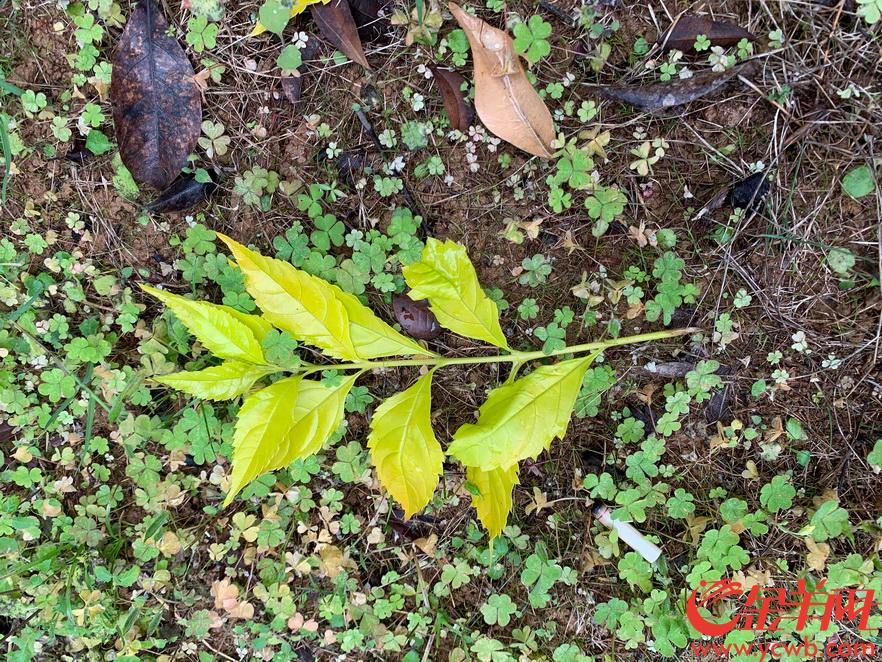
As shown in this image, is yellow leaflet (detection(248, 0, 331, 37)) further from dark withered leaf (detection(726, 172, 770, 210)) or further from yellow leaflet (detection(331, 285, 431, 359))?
dark withered leaf (detection(726, 172, 770, 210))

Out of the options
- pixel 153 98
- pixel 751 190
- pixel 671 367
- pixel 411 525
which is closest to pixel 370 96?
pixel 153 98

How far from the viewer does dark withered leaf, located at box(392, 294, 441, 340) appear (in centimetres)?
241

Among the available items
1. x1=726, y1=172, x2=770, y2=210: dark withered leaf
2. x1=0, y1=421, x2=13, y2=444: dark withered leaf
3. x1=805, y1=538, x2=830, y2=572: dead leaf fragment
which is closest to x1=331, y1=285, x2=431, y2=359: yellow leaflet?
x1=726, y1=172, x2=770, y2=210: dark withered leaf

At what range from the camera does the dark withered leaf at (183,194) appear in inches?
93.1

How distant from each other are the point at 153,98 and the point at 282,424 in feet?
4.73

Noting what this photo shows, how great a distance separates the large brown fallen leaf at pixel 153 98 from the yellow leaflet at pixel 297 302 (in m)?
0.62

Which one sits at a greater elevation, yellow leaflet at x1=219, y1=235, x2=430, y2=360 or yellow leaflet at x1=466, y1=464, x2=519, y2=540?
yellow leaflet at x1=219, y1=235, x2=430, y2=360

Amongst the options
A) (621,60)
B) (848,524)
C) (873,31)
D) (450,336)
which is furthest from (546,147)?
(848,524)

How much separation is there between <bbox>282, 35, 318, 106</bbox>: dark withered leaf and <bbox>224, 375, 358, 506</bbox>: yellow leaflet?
3.83 feet

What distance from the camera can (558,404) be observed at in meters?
2.16

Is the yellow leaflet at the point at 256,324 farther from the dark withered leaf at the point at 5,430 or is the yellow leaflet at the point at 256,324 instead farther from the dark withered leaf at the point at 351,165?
the dark withered leaf at the point at 5,430

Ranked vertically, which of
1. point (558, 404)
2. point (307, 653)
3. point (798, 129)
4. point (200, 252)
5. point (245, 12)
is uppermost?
point (245, 12)

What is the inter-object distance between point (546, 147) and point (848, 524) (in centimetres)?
205

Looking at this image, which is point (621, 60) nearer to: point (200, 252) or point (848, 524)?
point (200, 252)
